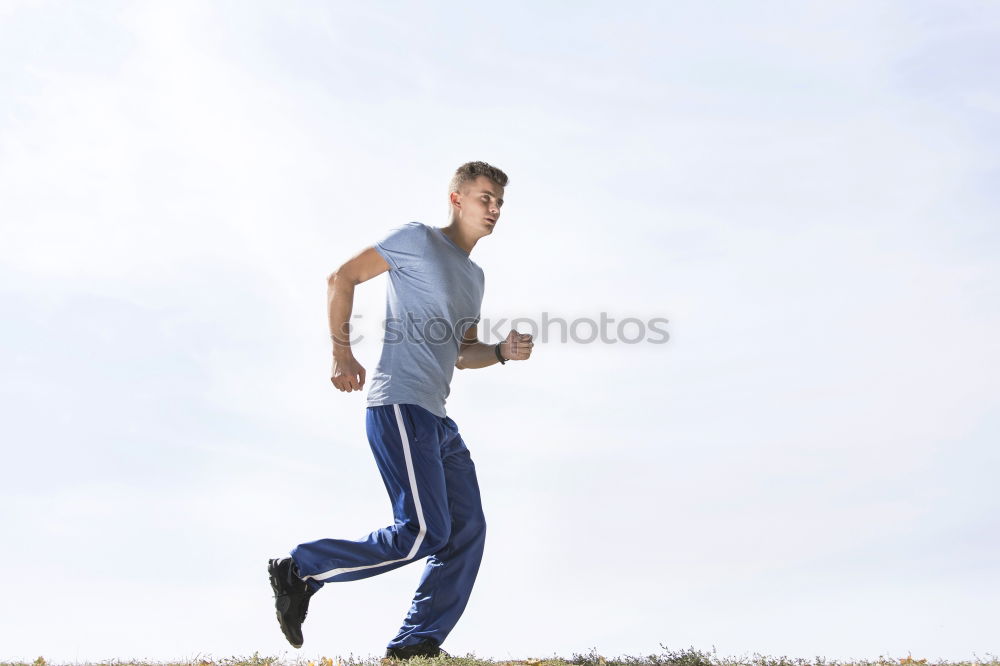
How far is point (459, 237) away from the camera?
5.68m

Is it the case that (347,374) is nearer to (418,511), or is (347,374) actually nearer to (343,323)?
(343,323)

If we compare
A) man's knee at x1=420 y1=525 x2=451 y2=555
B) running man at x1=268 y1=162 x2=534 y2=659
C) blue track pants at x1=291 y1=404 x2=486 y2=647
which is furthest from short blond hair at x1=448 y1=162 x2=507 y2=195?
man's knee at x1=420 y1=525 x2=451 y2=555

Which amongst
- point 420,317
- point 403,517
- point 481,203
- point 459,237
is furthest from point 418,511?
point 481,203

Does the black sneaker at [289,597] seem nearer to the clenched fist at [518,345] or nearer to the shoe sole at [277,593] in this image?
the shoe sole at [277,593]

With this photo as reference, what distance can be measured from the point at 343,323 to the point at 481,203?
4.01 ft

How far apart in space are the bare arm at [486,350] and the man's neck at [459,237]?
1.77 feet

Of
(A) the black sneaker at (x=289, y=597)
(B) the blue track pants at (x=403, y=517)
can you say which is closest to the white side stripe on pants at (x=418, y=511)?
(B) the blue track pants at (x=403, y=517)

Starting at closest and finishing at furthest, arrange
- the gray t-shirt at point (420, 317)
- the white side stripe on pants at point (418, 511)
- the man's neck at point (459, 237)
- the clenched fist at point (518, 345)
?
the white side stripe on pants at point (418, 511) → the gray t-shirt at point (420, 317) → the clenched fist at point (518, 345) → the man's neck at point (459, 237)

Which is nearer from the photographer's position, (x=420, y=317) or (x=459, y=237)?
(x=420, y=317)

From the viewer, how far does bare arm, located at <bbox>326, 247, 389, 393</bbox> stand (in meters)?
5.12

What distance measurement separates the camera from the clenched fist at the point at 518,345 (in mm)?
5551

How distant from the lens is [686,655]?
5645 mm

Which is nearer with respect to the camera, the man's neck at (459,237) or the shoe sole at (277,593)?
the shoe sole at (277,593)

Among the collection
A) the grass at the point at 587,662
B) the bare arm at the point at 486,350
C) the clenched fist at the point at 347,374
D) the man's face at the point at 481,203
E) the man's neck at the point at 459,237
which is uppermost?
the man's face at the point at 481,203
